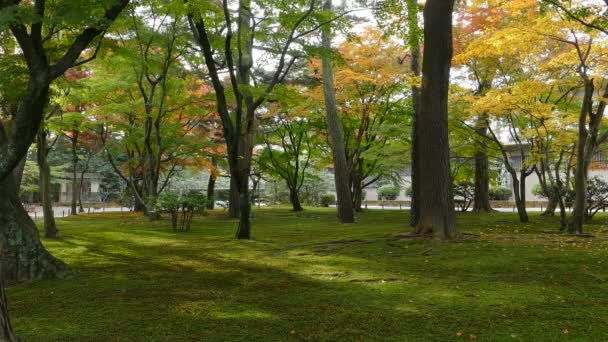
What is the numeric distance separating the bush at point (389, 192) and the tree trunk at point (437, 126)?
2739 cm

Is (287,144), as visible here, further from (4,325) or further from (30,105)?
(4,325)

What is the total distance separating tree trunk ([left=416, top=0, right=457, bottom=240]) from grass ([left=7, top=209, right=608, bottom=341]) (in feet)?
2.31

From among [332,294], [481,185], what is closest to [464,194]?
[481,185]

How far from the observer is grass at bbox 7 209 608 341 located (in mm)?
3977

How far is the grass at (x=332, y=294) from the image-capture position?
398cm

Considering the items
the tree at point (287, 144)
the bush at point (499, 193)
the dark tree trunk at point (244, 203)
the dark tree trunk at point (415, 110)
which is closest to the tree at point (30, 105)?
the dark tree trunk at point (244, 203)

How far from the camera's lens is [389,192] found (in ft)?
120

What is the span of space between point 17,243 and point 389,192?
106 feet

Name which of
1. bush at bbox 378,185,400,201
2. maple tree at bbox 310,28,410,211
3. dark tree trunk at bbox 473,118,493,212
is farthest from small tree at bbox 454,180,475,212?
bush at bbox 378,185,400,201

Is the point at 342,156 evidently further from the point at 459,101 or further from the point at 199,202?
the point at 199,202

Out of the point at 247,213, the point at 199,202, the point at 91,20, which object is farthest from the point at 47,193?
the point at 91,20

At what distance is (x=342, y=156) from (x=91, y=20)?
39.9 ft

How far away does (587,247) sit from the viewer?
26.5 feet

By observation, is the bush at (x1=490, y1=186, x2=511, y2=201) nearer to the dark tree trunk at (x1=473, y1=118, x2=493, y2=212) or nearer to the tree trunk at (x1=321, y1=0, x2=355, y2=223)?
the dark tree trunk at (x1=473, y1=118, x2=493, y2=212)
